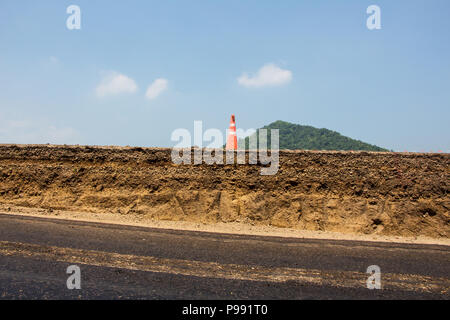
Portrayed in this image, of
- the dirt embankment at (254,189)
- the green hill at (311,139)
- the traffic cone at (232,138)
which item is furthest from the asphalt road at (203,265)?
the green hill at (311,139)

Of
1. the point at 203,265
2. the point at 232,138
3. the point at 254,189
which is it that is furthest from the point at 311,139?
the point at 203,265

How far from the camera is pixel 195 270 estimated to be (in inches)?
156

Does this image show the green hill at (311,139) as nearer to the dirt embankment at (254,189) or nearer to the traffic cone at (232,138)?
the traffic cone at (232,138)

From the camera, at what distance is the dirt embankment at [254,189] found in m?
7.12

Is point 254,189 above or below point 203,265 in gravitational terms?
above

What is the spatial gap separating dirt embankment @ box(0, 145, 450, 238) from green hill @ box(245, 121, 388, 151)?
4113cm

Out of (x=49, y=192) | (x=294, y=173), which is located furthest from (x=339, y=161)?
(x=49, y=192)

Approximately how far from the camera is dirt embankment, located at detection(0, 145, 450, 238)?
280 inches

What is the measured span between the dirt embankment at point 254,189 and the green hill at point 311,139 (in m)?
41.1

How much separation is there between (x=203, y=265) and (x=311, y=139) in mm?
59769

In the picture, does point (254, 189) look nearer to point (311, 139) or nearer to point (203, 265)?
point (203, 265)

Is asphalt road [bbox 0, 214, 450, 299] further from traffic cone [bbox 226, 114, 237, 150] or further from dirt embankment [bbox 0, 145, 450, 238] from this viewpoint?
traffic cone [bbox 226, 114, 237, 150]

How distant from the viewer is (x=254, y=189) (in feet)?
25.3

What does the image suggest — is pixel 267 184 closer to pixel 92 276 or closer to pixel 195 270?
pixel 195 270
